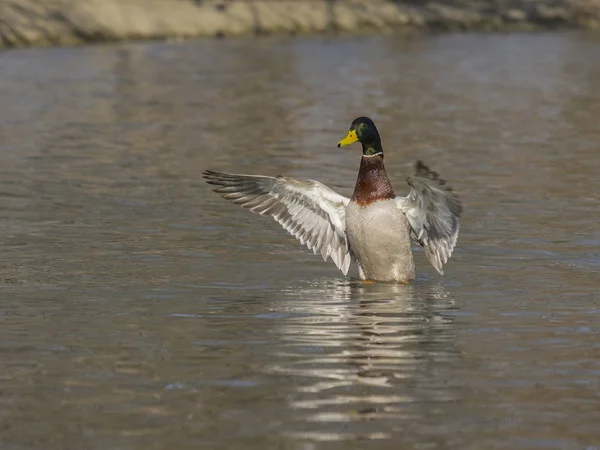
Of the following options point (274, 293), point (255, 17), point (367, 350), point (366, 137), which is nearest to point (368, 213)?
point (366, 137)

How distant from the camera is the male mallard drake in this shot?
11.9 metres

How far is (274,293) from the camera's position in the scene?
37.9 ft

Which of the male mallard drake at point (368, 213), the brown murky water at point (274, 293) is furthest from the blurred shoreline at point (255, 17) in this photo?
the male mallard drake at point (368, 213)

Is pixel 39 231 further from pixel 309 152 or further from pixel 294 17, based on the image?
pixel 294 17

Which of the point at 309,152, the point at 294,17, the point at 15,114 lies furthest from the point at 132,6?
the point at 309,152

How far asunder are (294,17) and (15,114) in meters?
17.9

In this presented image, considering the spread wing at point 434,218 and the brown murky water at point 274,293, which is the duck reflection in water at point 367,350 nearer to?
the brown murky water at point 274,293

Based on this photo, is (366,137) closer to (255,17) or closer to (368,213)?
(368,213)

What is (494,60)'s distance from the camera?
1391 inches

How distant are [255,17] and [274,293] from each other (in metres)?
29.4

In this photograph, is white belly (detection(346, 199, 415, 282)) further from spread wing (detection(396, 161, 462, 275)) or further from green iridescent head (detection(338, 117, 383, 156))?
green iridescent head (detection(338, 117, 383, 156))

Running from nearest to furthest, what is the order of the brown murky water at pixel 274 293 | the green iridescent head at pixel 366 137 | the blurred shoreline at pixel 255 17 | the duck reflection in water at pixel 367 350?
the brown murky water at pixel 274 293 → the duck reflection in water at pixel 367 350 → the green iridescent head at pixel 366 137 → the blurred shoreline at pixel 255 17

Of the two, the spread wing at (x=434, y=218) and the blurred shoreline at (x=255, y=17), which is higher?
the blurred shoreline at (x=255, y=17)

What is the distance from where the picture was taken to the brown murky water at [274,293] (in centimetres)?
774
